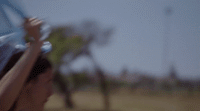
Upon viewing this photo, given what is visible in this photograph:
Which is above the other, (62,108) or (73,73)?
(73,73)

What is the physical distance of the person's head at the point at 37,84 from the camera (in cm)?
122

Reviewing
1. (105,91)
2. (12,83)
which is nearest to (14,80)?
(12,83)

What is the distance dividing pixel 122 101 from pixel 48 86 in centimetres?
1297

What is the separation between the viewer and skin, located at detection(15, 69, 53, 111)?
1225 millimetres

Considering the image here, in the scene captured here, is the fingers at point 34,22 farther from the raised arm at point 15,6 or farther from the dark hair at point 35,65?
the dark hair at point 35,65

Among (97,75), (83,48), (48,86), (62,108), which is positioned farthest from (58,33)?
(48,86)

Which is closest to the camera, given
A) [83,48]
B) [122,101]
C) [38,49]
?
[38,49]

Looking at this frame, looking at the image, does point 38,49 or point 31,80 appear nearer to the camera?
point 38,49

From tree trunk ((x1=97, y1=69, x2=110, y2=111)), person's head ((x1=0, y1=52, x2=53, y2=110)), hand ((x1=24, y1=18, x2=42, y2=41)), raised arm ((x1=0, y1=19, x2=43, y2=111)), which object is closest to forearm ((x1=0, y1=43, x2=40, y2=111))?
raised arm ((x1=0, y1=19, x2=43, y2=111))

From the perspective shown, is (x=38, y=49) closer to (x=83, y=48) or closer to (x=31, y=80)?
(x=31, y=80)

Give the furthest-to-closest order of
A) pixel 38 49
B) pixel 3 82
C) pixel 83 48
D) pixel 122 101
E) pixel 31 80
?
1. pixel 122 101
2. pixel 83 48
3. pixel 31 80
4. pixel 38 49
5. pixel 3 82

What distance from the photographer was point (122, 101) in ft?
45.8

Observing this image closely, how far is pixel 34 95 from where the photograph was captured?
124 centimetres

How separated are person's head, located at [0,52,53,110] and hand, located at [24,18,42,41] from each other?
0.17 meters
